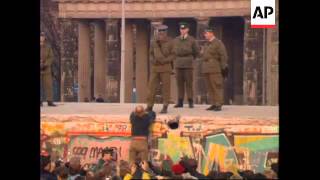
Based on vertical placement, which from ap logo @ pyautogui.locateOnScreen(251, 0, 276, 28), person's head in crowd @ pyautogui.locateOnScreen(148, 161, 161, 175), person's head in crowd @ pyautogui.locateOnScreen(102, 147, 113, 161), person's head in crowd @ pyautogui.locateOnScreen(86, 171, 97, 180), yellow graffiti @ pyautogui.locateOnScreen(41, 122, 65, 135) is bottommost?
person's head in crowd @ pyautogui.locateOnScreen(86, 171, 97, 180)

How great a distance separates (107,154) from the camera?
12562 millimetres

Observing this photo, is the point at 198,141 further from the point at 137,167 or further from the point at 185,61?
the point at 185,61

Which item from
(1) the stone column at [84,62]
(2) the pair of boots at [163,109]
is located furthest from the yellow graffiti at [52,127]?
(2) the pair of boots at [163,109]

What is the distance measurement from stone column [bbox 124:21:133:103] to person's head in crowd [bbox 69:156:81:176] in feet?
5.50

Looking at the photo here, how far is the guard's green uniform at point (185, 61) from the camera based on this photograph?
12.8m

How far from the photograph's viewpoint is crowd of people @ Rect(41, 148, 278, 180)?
1216 centimetres

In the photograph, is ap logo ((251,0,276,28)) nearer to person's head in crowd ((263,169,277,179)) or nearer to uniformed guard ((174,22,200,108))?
uniformed guard ((174,22,200,108))

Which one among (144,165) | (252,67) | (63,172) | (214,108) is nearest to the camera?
(144,165)

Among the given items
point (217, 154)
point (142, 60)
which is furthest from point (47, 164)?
point (217, 154)

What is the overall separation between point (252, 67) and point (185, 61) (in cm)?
145

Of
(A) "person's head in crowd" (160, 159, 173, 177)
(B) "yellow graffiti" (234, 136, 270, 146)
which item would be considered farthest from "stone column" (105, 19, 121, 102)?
(B) "yellow graffiti" (234, 136, 270, 146)

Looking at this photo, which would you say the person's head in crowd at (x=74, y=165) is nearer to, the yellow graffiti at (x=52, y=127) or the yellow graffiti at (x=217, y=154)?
the yellow graffiti at (x=52, y=127)
